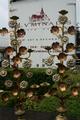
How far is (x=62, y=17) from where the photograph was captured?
5.07 meters

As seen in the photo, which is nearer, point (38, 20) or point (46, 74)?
point (46, 74)

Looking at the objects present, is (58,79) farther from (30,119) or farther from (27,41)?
(27,41)

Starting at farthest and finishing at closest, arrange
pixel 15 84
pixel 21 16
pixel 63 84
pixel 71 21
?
1. pixel 21 16
2. pixel 71 21
3. pixel 15 84
4. pixel 63 84

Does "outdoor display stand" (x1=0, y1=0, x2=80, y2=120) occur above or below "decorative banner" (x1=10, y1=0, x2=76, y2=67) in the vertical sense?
below

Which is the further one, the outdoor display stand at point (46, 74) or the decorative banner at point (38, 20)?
the decorative banner at point (38, 20)

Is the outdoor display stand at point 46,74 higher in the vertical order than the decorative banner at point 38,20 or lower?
lower

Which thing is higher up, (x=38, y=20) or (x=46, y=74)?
(x=38, y=20)

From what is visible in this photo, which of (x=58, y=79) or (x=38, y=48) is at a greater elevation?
(x=38, y=48)

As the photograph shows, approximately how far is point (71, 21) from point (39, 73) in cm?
418

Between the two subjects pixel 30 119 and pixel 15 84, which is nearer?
pixel 15 84

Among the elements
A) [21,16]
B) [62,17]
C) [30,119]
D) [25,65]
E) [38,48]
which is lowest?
[30,119]

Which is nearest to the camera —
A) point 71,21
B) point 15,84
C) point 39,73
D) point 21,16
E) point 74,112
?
point 15,84

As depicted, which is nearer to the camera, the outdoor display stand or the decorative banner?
the outdoor display stand

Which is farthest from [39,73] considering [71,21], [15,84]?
[15,84]
